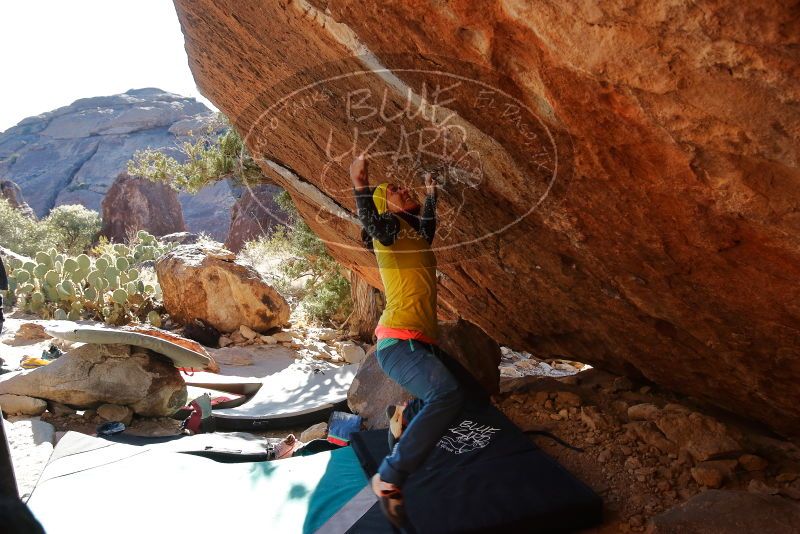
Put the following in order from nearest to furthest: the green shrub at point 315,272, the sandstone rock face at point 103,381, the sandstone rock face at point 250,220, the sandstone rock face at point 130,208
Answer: the sandstone rock face at point 103,381, the green shrub at point 315,272, the sandstone rock face at point 250,220, the sandstone rock face at point 130,208

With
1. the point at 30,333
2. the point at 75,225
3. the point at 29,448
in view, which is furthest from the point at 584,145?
the point at 75,225

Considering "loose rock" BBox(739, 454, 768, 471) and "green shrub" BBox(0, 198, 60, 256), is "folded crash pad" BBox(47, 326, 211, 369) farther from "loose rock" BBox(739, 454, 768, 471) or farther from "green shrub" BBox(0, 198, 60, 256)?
"green shrub" BBox(0, 198, 60, 256)

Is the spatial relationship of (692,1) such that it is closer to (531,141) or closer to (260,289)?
(531,141)

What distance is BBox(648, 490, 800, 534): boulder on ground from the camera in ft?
7.71

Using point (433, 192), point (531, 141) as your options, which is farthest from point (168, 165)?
point (531, 141)

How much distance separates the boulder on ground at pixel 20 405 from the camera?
15.2 feet

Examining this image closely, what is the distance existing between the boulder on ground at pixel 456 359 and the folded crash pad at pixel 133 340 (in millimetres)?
1460

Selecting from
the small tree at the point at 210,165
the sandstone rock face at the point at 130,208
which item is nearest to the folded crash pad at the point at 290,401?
the small tree at the point at 210,165

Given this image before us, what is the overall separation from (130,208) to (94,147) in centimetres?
2297

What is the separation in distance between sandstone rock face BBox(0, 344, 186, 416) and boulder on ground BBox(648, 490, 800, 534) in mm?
4012

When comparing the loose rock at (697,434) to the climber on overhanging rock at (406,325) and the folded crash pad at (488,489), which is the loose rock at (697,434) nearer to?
the folded crash pad at (488,489)

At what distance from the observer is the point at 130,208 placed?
997 inches

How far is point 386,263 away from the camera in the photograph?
3.00m

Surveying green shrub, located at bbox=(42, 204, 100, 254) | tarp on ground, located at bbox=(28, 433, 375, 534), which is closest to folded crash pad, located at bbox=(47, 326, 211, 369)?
tarp on ground, located at bbox=(28, 433, 375, 534)
